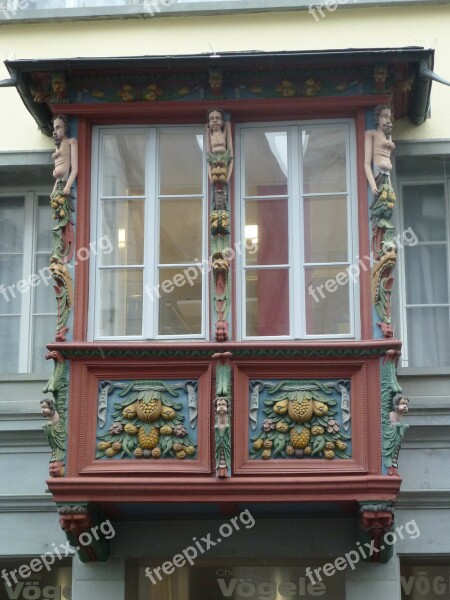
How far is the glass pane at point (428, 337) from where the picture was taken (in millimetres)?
14328

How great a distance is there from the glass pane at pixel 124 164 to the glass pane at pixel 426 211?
3.16 meters

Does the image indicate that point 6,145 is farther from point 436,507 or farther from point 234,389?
point 436,507

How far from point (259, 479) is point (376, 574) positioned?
185 cm

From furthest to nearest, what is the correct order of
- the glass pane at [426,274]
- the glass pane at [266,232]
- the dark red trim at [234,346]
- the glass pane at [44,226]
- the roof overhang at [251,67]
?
1. the glass pane at [44,226]
2. the glass pane at [426,274]
3. the glass pane at [266,232]
4. the roof overhang at [251,67]
5. the dark red trim at [234,346]

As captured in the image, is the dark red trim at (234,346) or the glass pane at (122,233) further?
the glass pane at (122,233)

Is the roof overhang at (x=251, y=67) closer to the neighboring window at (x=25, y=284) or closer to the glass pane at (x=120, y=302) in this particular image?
the neighboring window at (x=25, y=284)

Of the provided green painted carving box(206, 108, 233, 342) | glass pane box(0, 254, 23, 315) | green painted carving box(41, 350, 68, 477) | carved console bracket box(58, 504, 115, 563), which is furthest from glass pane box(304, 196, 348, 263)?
glass pane box(0, 254, 23, 315)

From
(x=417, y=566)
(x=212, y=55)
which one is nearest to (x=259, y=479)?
(x=417, y=566)

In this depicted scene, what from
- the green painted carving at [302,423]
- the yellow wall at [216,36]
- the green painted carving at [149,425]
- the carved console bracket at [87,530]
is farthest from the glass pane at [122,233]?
the carved console bracket at [87,530]

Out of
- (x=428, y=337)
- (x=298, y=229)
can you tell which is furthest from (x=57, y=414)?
(x=428, y=337)

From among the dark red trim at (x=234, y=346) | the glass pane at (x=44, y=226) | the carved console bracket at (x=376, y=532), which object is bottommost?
the carved console bracket at (x=376, y=532)

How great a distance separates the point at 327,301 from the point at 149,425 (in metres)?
2.28

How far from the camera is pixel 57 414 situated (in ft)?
42.2

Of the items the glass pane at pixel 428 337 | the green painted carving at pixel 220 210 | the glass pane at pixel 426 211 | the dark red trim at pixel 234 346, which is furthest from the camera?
the glass pane at pixel 426 211
